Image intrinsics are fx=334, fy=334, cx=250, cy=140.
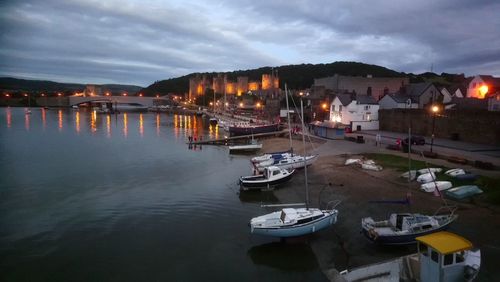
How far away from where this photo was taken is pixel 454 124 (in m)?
44.8

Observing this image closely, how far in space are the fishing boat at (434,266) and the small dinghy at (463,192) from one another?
35.8 ft

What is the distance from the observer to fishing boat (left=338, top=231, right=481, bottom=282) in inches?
480

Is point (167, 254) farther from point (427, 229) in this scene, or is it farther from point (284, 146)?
point (284, 146)

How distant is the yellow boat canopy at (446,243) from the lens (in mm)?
12099

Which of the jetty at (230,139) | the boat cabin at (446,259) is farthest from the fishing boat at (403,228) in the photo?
the jetty at (230,139)

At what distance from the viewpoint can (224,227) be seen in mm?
22234

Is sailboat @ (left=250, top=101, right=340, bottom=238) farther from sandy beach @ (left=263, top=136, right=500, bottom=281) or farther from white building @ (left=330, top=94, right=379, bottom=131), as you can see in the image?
white building @ (left=330, top=94, right=379, bottom=131)

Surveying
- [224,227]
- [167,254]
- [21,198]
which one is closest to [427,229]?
[224,227]

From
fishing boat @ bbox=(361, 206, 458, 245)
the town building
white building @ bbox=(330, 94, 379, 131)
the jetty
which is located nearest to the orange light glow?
the town building

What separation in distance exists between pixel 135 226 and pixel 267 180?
12164mm

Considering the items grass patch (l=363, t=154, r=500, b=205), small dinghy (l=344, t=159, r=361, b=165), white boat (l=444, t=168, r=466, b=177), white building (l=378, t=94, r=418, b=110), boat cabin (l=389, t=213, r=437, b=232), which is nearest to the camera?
boat cabin (l=389, t=213, r=437, b=232)

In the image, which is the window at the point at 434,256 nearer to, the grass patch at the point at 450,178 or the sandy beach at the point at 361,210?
the sandy beach at the point at 361,210

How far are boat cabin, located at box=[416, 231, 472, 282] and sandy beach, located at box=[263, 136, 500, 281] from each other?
291cm

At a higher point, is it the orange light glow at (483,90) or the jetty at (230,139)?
the orange light glow at (483,90)
